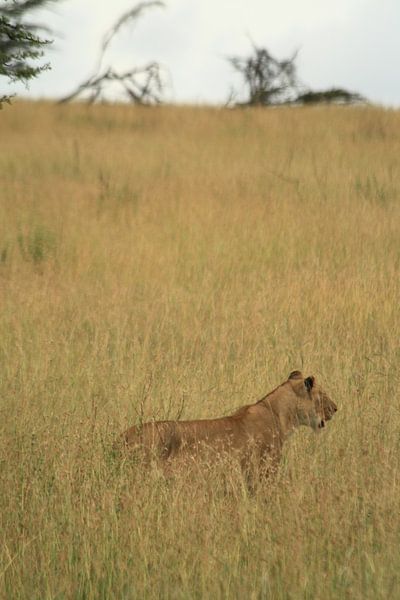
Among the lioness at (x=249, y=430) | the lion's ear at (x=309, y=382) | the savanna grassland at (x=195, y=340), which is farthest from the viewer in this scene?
the lion's ear at (x=309, y=382)

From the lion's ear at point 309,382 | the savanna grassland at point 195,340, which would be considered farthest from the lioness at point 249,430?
the savanna grassland at point 195,340

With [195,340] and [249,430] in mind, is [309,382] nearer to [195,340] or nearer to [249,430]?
[249,430]

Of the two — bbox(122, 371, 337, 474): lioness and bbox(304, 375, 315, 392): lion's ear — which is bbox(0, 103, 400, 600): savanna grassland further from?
bbox(304, 375, 315, 392): lion's ear

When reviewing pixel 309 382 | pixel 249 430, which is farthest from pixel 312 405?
pixel 249 430

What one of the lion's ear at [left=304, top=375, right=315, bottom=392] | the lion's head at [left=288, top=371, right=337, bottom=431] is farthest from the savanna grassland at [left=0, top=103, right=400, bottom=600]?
the lion's ear at [left=304, top=375, right=315, bottom=392]

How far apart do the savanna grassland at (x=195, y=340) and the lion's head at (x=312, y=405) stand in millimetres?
62

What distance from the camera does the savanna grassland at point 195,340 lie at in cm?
397

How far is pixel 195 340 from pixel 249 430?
2.54m

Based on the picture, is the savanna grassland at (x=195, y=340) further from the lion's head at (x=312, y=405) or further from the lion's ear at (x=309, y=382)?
the lion's ear at (x=309, y=382)

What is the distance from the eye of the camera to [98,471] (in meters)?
4.75

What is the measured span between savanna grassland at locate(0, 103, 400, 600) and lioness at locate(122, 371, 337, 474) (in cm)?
11

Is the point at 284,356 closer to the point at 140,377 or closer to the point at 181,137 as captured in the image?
the point at 140,377

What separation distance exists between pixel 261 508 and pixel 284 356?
9.50ft

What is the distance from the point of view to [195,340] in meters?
8.03
